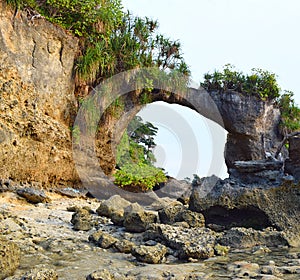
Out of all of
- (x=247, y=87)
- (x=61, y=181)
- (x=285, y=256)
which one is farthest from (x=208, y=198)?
(x=247, y=87)

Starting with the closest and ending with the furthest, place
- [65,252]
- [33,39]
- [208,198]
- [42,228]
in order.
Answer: [65,252] → [42,228] → [208,198] → [33,39]

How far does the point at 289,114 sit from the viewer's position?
16984mm

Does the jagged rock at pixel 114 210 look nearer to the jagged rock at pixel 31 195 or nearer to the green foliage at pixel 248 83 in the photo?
the jagged rock at pixel 31 195

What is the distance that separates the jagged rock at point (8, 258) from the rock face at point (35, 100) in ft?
16.2

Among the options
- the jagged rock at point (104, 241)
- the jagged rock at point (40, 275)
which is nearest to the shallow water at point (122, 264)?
the jagged rock at point (104, 241)

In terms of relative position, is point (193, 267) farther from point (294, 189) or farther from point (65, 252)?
point (294, 189)

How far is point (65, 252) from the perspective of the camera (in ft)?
12.8

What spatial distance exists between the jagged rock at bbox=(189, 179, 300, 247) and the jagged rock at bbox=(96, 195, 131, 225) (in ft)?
4.59

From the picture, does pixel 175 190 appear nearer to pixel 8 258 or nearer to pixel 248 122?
pixel 248 122

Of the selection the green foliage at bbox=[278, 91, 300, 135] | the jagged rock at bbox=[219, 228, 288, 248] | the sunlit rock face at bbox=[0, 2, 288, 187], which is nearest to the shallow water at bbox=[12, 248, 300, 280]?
the jagged rock at bbox=[219, 228, 288, 248]

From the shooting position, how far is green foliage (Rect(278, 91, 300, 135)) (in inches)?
655

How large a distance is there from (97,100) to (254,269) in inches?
339

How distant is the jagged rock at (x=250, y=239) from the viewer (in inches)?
180

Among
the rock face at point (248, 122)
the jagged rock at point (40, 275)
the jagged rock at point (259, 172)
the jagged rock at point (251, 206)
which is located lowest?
the jagged rock at point (40, 275)
